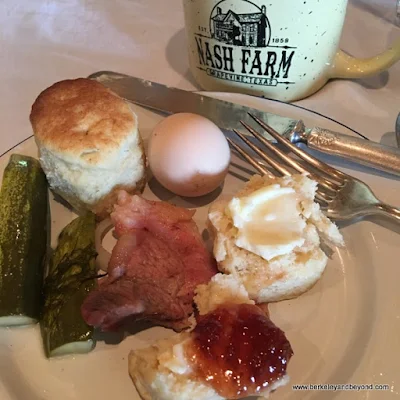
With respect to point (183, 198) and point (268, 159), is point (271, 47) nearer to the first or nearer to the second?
point (268, 159)

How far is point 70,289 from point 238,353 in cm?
33

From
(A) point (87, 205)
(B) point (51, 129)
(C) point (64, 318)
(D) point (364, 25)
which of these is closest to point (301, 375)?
(C) point (64, 318)

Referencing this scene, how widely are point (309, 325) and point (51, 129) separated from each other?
625 mm

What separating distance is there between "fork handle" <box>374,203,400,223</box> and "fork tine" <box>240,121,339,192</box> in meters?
0.09

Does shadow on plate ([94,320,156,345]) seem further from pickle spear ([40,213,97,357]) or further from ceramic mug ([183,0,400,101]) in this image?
ceramic mug ([183,0,400,101])

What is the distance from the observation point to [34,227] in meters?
0.97

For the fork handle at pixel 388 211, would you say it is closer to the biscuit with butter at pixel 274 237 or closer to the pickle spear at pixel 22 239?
the biscuit with butter at pixel 274 237

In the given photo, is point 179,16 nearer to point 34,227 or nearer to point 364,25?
point 364,25

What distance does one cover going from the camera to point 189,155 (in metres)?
1.01

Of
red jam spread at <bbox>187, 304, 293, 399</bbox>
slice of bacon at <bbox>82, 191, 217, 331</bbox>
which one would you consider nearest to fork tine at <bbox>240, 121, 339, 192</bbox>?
slice of bacon at <bbox>82, 191, 217, 331</bbox>

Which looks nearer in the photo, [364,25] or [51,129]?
[51,129]

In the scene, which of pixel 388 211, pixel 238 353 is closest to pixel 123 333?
pixel 238 353

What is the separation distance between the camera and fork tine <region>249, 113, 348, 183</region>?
3.44ft

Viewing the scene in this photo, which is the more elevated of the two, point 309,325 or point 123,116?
point 123,116
